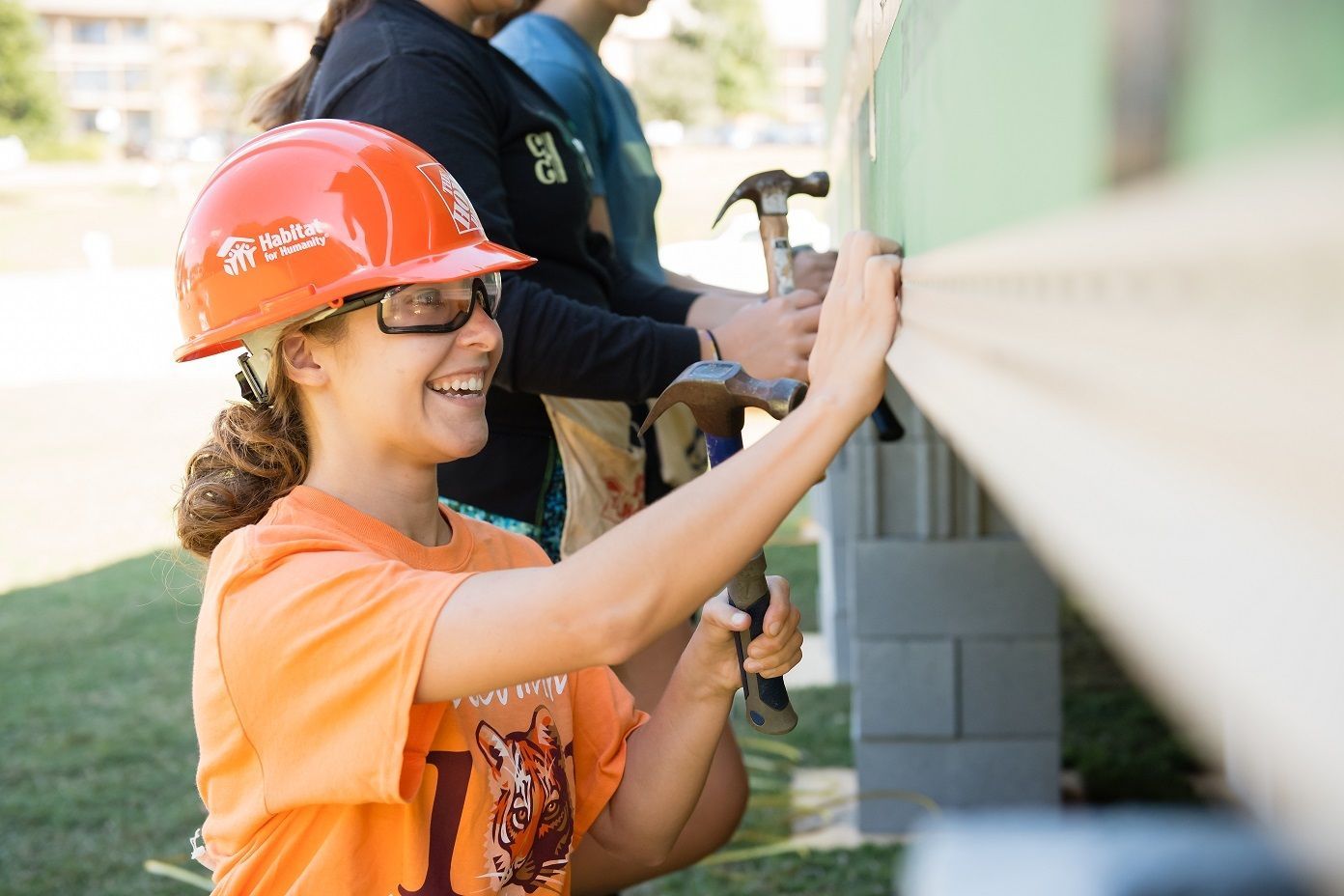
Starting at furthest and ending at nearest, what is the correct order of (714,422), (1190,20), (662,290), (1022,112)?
(662,290)
(714,422)
(1022,112)
(1190,20)

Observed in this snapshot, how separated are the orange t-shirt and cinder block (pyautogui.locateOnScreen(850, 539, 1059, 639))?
239cm

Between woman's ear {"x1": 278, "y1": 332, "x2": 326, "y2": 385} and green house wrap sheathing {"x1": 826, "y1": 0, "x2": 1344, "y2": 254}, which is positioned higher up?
green house wrap sheathing {"x1": 826, "y1": 0, "x2": 1344, "y2": 254}

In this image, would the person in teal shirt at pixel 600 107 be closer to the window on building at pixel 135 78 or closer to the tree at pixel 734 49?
the tree at pixel 734 49

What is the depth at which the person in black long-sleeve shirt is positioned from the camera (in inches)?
80.1

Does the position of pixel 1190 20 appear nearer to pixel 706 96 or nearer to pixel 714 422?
pixel 714 422

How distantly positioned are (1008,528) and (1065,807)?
0.91 meters

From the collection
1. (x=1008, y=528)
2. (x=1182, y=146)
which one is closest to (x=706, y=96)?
(x=1008, y=528)

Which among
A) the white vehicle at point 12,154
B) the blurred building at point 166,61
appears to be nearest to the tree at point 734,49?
the blurred building at point 166,61

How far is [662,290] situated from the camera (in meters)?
2.63

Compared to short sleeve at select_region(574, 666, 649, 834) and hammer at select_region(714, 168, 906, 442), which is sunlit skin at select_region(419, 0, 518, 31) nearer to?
hammer at select_region(714, 168, 906, 442)

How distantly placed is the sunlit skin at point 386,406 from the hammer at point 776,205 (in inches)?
18.6

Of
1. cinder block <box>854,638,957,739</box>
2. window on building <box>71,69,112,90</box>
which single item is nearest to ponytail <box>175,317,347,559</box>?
cinder block <box>854,638,957,739</box>

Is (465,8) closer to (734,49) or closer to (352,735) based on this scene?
(352,735)

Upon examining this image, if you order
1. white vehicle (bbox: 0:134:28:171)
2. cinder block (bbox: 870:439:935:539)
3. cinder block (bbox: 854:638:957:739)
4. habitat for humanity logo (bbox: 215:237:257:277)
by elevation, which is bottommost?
cinder block (bbox: 854:638:957:739)
